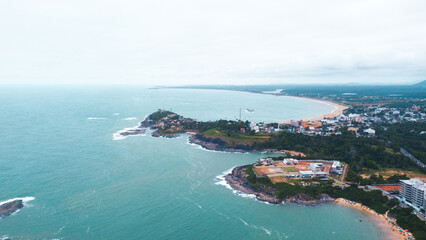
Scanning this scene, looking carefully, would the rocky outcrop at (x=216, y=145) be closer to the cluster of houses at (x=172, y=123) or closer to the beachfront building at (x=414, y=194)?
the cluster of houses at (x=172, y=123)

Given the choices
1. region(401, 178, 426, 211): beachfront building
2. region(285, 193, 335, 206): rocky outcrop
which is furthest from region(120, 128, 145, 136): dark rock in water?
region(401, 178, 426, 211): beachfront building

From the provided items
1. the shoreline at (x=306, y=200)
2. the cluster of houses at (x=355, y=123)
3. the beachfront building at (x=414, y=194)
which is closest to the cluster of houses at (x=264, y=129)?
the cluster of houses at (x=355, y=123)

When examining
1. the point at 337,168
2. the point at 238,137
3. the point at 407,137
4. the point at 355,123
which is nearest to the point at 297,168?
the point at 337,168

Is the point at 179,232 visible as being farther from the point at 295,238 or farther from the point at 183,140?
the point at 183,140

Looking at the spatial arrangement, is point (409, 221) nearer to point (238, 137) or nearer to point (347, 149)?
point (347, 149)

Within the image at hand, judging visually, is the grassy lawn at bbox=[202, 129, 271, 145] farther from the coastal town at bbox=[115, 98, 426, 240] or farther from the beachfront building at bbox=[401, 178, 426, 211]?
the beachfront building at bbox=[401, 178, 426, 211]

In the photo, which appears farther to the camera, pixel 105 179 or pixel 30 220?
pixel 105 179

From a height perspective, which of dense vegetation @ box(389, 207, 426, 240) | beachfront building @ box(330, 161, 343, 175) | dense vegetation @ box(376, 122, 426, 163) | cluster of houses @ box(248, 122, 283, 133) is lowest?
dense vegetation @ box(389, 207, 426, 240)

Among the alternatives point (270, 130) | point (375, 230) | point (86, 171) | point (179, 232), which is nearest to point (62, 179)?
point (86, 171)
